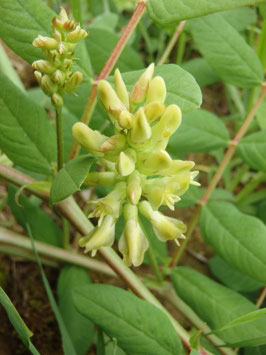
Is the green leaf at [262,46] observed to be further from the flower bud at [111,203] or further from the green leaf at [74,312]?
the green leaf at [74,312]

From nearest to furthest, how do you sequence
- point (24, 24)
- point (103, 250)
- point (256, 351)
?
point (24, 24)
point (103, 250)
point (256, 351)

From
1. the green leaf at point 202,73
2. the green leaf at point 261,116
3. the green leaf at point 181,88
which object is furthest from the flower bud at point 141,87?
the green leaf at point 202,73

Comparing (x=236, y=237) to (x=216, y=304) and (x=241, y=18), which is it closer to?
(x=216, y=304)

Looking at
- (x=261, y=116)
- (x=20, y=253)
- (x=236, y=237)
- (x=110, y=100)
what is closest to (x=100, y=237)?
(x=110, y=100)

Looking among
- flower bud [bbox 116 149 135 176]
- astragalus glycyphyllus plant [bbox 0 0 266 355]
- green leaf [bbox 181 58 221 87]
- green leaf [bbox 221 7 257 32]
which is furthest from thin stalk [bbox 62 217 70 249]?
green leaf [bbox 221 7 257 32]

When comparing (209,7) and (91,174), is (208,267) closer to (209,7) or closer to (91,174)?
(91,174)
